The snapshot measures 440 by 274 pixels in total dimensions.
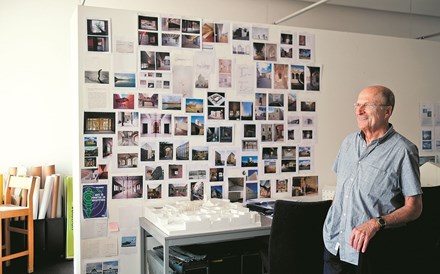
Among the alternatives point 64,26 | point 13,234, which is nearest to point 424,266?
point 13,234

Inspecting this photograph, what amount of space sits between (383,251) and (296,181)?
1863 mm

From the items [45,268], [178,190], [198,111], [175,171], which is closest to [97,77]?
[198,111]

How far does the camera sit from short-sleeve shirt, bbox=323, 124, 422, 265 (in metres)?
2.38

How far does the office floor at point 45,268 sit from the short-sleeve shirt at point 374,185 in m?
3.19

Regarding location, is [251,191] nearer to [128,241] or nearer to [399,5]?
[128,241]

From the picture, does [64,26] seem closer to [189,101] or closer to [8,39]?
[8,39]

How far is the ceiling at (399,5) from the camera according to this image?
19.8 ft

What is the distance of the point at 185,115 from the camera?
3.64m

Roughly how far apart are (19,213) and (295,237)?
10.3 feet

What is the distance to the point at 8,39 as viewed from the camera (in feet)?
16.7

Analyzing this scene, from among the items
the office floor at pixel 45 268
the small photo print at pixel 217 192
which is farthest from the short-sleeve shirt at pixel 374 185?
the office floor at pixel 45 268

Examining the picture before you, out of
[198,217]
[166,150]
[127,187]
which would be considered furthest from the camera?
[166,150]

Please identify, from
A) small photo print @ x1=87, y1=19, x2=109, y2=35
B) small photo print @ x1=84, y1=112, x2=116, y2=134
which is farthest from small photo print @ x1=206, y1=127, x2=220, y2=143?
small photo print @ x1=87, y1=19, x2=109, y2=35

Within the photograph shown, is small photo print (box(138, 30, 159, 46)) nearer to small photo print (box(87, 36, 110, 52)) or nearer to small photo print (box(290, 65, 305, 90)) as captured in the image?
small photo print (box(87, 36, 110, 52))
